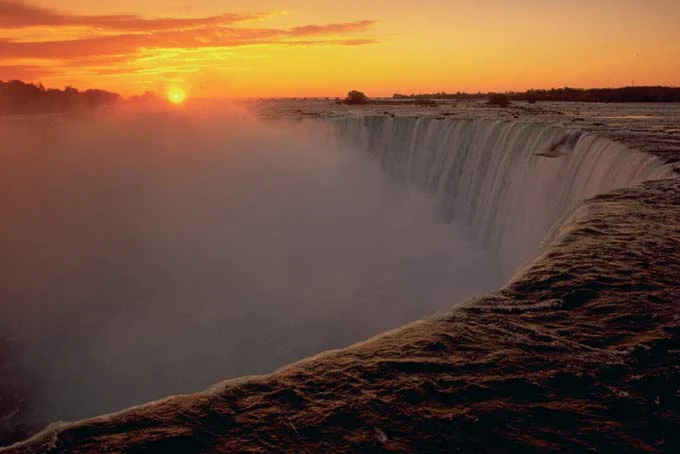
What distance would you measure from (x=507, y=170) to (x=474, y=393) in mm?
16334

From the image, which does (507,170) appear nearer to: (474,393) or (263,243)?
(263,243)

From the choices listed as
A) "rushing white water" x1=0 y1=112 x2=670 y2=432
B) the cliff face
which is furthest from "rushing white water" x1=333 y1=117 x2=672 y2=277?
the cliff face

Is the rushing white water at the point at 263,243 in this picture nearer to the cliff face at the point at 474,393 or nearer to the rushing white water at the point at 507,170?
the rushing white water at the point at 507,170

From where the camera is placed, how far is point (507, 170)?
61.8ft

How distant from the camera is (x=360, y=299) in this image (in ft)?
60.8

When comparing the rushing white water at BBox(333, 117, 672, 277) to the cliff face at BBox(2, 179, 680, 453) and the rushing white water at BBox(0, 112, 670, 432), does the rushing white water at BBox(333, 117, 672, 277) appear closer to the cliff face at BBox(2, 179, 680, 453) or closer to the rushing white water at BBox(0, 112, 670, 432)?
the rushing white water at BBox(0, 112, 670, 432)

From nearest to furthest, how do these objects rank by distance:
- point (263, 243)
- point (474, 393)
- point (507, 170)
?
point (474, 393)
point (507, 170)
point (263, 243)

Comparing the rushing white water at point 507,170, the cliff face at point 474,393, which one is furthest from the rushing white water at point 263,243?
the cliff face at point 474,393

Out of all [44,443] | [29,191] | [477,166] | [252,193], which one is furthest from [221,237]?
[44,443]

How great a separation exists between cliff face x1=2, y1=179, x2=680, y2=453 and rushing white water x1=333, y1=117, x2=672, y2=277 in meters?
5.31

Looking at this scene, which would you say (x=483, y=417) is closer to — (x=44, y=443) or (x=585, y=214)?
(x=44, y=443)

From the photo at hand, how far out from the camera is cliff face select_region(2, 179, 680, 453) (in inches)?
128

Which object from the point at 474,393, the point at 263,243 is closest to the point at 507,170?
the point at 263,243

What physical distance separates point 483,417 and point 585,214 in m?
5.32
